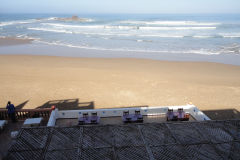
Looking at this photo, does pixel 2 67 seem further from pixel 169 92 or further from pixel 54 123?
pixel 169 92

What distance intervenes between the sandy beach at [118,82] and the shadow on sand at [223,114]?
365mm

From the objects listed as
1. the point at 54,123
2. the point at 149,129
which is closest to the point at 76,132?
the point at 149,129

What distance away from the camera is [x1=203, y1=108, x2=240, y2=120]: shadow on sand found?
993 cm

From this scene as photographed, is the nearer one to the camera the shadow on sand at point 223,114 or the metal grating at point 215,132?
the metal grating at point 215,132

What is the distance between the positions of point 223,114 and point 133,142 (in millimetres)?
7295

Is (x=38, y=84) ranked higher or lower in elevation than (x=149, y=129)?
lower

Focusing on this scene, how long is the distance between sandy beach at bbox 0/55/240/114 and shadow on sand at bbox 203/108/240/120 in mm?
365

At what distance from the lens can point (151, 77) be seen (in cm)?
1516

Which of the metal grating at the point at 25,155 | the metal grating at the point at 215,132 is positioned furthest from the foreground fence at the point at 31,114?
the metal grating at the point at 215,132

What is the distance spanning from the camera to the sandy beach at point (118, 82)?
37.8 ft

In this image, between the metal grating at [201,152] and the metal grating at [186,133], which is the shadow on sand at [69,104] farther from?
the metal grating at [201,152]

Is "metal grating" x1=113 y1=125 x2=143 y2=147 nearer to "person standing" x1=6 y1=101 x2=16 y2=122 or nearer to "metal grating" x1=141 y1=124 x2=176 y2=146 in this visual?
"metal grating" x1=141 y1=124 x2=176 y2=146

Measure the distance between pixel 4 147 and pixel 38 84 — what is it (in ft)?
22.8

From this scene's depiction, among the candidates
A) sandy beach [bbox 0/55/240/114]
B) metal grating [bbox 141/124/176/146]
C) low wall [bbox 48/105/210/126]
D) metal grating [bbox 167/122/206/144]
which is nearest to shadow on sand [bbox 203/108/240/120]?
sandy beach [bbox 0/55/240/114]
